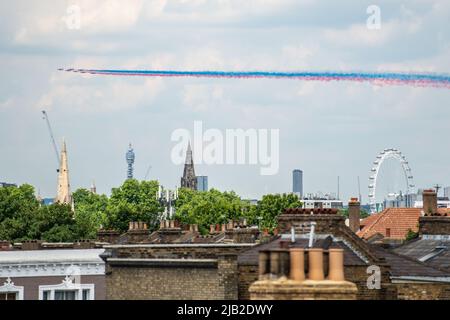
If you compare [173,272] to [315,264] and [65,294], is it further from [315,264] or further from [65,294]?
[315,264]

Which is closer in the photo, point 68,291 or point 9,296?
point 9,296

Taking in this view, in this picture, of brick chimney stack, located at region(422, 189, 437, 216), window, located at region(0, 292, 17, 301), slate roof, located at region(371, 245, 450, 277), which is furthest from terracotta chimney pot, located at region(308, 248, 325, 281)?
brick chimney stack, located at region(422, 189, 437, 216)

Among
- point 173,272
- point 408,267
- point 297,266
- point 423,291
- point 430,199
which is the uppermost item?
point 430,199

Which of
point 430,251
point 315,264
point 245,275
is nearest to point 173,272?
point 245,275

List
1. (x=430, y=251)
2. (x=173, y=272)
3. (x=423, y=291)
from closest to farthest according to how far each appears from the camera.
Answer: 1. (x=423, y=291)
2. (x=173, y=272)
3. (x=430, y=251)

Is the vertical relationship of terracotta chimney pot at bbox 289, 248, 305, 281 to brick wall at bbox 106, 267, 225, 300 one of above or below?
above

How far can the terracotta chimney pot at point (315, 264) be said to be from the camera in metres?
45.2

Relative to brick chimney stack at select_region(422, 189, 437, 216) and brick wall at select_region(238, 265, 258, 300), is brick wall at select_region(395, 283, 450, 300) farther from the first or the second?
brick chimney stack at select_region(422, 189, 437, 216)

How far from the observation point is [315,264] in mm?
45312

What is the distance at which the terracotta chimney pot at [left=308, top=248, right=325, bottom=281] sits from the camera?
148 ft

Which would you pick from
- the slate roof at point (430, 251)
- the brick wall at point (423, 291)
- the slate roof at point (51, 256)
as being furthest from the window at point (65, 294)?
the brick wall at point (423, 291)

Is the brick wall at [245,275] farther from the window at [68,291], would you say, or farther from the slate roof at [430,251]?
the window at [68,291]

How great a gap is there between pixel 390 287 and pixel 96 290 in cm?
1901
